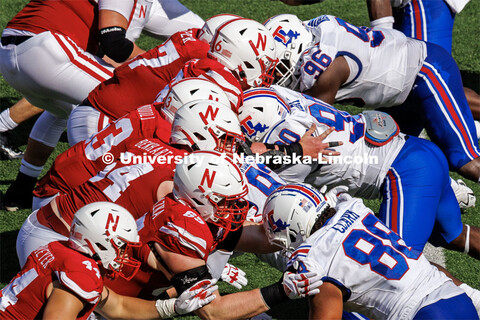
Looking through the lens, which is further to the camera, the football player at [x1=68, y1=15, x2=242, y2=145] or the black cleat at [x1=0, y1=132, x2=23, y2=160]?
the black cleat at [x1=0, y1=132, x2=23, y2=160]

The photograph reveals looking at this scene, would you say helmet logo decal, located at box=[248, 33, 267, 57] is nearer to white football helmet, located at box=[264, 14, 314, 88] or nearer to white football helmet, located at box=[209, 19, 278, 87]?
white football helmet, located at box=[209, 19, 278, 87]

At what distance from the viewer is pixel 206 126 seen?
14.3 ft

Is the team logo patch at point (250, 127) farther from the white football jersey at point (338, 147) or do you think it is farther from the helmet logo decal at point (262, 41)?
the helmet logo decal at point (262, 41)

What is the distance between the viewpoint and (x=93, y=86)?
17.8ft

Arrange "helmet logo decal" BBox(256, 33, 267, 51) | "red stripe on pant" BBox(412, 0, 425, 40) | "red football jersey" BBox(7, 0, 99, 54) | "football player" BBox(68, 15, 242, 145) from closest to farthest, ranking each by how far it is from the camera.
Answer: "helmet logo decal" BBox(256, 33, 267, 51) < "football player" BBox(68, 15, 242, 145) < "red football jersey" BBox(7, 0, 99, 54) < "red stripe on pant" BBox(412, 0, 425, 40)

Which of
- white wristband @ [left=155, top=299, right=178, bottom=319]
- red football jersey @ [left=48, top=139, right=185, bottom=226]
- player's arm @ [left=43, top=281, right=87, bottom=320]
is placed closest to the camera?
player's arm @ [left=43, top=281, right=87, bottom=320]

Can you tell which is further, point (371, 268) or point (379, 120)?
point (379, 120)

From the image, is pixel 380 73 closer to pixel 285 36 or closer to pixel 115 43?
pixel 285 36

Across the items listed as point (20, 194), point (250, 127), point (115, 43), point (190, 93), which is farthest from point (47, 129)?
point (250, 127)

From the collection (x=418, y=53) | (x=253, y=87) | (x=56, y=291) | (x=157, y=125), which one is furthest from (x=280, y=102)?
(x=56, y=291)

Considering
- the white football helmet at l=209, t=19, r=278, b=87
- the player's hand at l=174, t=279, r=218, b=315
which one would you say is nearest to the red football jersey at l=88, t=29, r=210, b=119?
the white football helmet at l=209, t=19, r=278, b=87

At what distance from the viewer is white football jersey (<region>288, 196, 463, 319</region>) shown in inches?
147

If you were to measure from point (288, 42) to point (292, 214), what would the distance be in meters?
1.78

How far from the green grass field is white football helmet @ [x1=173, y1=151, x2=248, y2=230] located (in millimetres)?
1198
